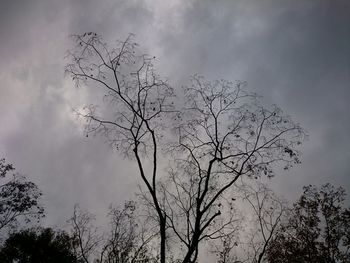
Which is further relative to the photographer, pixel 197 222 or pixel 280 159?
pixel 280 159

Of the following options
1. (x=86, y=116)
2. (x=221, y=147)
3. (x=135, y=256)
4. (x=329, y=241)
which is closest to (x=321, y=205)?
(x=329, y=241)

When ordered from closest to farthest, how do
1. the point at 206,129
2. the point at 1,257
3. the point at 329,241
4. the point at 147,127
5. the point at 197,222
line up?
the point at 197,222 → the point at 147,127 → the point at 206,129 → the point at 1,257 → the point at 329,241

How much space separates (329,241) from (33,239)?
23.6 meters

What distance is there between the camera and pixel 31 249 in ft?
89.1

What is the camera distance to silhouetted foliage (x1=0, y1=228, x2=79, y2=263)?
26891 mm

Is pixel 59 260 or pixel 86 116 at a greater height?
pixel 86 116

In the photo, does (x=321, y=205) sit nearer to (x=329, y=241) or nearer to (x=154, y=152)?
(x=329, y=241)

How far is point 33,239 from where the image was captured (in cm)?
2747

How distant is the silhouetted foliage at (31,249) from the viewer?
1059 inches

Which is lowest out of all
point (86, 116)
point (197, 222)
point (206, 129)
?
point (197, 222)

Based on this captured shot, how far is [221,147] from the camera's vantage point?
16234 millimetres

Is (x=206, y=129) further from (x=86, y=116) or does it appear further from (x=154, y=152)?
(x=86, y=116)

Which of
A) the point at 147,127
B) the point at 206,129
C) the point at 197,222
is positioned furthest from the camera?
the point at 206,129

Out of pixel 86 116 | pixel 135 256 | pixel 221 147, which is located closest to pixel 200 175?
pixel 221 147
